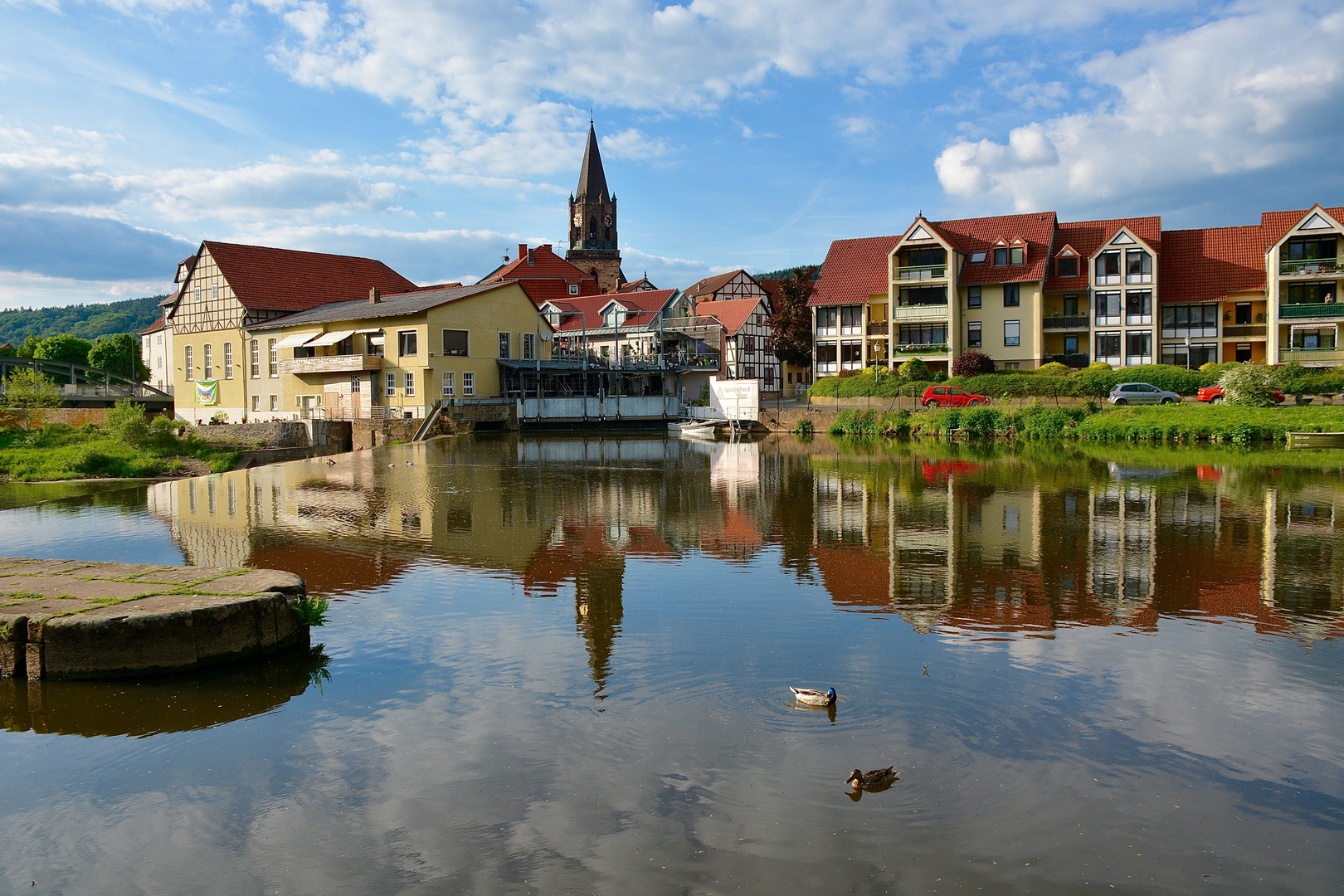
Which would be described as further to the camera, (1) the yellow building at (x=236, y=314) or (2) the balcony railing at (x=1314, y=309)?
(1) the yellow building at (x=236, y=314)

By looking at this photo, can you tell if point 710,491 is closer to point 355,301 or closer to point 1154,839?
point 1154,839

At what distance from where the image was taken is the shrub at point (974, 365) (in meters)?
49.8

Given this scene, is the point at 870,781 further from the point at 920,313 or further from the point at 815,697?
the point at 920,313

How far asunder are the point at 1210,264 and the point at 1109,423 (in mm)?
21470

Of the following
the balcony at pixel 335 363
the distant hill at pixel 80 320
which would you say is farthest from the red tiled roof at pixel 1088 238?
the distant hill at pixel 80 320

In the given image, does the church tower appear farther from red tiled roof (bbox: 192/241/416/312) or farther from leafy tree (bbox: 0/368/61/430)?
leafy tree (bbox: 0/368/61/430)

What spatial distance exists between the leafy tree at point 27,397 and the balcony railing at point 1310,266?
59.9m

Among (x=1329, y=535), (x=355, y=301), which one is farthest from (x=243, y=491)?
(x=355, y=301)

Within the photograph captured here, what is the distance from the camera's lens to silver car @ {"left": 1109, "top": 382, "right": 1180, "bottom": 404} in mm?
41781

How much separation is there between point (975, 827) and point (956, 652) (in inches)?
130

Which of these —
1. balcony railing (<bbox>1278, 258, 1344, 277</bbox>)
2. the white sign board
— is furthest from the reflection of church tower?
balcony railing (<bbox>1278, 258, 1344, 277</bbox>)

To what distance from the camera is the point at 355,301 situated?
196ft

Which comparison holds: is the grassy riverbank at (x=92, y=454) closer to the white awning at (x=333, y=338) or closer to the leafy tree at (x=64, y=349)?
the white awning at (x=333, y=338)

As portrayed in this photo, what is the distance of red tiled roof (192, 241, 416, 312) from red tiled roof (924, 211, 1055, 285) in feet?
117
